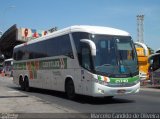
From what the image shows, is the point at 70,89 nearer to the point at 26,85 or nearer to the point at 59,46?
the point at 59,46

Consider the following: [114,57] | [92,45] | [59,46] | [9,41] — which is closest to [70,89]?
[59,46]

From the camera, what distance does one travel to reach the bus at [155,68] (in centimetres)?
2992

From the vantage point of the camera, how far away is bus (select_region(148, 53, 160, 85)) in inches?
1178

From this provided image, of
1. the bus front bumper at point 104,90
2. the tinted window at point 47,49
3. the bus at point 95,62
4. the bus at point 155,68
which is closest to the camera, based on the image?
the bus front bumper at point 104,90

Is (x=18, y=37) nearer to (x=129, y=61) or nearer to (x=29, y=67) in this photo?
(x=29, y=67)

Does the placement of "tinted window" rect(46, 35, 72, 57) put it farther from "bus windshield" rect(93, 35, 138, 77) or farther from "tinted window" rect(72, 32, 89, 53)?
"bus windshield" rect(93, 35, 138, 77)

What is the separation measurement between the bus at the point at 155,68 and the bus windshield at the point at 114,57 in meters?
12.8

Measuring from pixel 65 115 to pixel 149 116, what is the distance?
2658 mm

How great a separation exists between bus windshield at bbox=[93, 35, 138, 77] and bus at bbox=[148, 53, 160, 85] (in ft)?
42.0

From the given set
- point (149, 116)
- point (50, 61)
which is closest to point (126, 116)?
point (149, 116)

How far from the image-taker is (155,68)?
36.4 m

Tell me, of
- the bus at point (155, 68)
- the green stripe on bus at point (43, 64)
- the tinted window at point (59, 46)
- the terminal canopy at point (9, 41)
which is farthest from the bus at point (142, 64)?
the terminal canopy at point (9, 41)

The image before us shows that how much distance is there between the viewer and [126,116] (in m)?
12.9

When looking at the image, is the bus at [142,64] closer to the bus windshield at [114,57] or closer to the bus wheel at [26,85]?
the bus wheel at [26,85]
